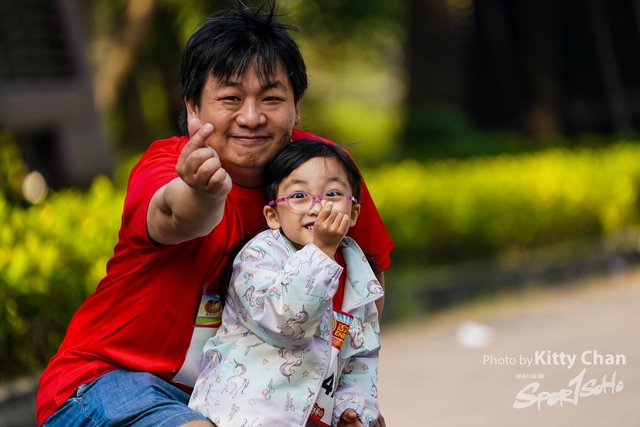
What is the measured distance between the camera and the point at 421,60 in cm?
1430

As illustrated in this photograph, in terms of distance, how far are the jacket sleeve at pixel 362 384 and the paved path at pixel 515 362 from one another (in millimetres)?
2100

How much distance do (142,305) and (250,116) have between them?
0.57m

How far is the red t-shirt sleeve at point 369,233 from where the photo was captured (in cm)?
278

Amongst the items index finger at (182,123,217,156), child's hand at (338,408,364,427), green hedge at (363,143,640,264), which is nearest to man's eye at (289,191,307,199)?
index finger at (182,123,217,156)

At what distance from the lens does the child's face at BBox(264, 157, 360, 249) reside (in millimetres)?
2416

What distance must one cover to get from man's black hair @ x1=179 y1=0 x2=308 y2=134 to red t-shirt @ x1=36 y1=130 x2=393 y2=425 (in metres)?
0.26

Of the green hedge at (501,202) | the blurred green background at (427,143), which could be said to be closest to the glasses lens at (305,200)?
the blurred green background at (427,143)

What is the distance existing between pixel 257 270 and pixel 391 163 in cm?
864

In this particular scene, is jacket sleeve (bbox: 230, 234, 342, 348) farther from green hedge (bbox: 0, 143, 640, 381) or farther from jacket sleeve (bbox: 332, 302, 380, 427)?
green hedge (bbox: 0, 143, 640, 381)

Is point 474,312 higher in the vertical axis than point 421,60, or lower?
lower

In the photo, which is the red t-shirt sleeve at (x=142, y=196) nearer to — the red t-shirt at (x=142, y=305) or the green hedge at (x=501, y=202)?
the red t-shirt at (x=142, y=305)

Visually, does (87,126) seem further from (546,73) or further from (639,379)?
(546,73)

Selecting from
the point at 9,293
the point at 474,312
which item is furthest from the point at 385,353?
the point at 9,293

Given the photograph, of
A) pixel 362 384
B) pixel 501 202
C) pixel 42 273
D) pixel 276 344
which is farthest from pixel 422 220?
pixel 276 344
